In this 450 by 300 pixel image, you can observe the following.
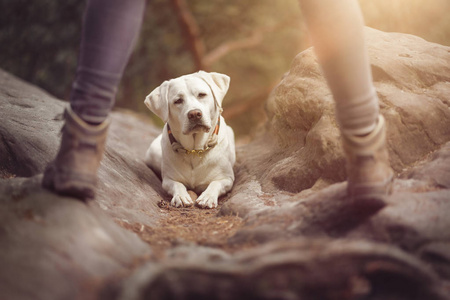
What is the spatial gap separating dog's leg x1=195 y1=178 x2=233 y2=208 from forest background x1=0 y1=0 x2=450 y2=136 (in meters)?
5.24

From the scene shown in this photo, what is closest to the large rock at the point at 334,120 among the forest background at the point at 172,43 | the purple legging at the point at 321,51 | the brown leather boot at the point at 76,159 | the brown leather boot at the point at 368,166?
the brown leather boot at the point at 368,166

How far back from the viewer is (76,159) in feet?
5.45

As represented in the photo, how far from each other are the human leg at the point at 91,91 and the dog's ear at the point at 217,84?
6.60 ft

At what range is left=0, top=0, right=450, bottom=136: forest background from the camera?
29.8 feet

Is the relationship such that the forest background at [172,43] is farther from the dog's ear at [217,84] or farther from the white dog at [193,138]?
the white dog at [193,138]

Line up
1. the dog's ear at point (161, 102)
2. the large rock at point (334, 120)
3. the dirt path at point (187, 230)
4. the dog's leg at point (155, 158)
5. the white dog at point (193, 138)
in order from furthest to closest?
the dog's leg at point (155, 158) < the dog's ear at point (161, 102) < the white dog at point (193, 138) < the large rock at point (334, 120) < the dirt path at point (187, 230)

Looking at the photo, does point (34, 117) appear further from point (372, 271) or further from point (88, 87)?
point (372, 271)

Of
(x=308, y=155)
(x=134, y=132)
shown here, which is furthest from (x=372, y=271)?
(x=134, y=132)

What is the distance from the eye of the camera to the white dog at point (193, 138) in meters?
3.56

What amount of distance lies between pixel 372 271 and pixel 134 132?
Answer: 16.3ft

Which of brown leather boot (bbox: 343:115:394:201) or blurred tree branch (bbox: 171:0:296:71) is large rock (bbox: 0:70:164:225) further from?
blurred tree branch (bbox: 171:0:296:71)

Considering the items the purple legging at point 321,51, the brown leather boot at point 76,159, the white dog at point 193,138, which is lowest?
the white dog at point 193,138

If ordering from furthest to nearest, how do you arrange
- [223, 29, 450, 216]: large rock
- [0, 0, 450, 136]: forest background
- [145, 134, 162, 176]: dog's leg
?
[0, 0, 450, 136]: forest background
[145, 134, 162, 176]: dog's leg
[223, 29, 450, 216]: large rock

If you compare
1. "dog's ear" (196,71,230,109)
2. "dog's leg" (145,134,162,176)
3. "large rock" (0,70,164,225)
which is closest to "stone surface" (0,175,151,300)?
"large rock" (0,70,164,225)
